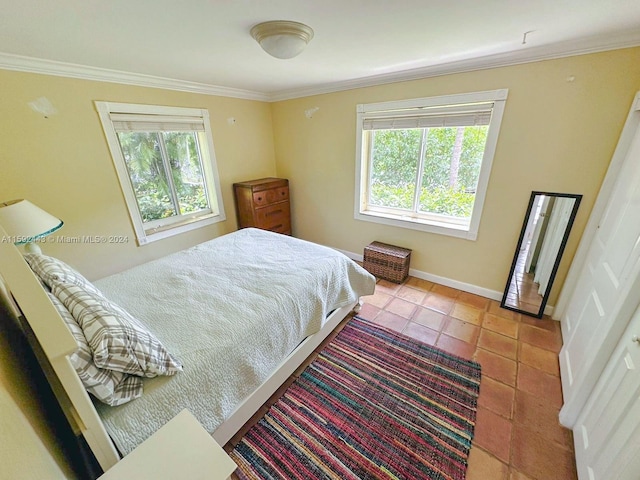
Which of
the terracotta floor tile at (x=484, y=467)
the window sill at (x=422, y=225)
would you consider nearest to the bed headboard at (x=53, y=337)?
the terracotta floor tile at (x=484, y=467)

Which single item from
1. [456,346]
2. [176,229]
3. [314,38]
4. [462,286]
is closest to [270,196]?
[176,229]

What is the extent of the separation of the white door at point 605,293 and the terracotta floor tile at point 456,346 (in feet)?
1.78

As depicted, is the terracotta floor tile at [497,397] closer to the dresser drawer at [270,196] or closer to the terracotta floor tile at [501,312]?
the terracotta floor tile at [501,312]

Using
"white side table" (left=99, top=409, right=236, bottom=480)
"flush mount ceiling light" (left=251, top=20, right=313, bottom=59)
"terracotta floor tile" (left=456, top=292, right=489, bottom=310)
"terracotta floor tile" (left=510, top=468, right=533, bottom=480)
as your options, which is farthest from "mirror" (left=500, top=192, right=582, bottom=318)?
"white side table" (left=99, top=409, right=236, bottom=480)

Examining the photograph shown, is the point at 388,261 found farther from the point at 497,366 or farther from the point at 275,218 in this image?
the point at 275,218

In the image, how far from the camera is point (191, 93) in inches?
107

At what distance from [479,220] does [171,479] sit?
2793 millimetres

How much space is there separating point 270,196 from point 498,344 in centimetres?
291

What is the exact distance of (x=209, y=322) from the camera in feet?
4.52

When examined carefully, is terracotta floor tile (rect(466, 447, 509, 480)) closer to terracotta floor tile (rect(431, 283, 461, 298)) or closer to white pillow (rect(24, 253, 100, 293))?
terracotta floor tile (rect(431, 283, 461, 298))

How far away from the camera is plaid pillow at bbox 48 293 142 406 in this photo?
2.81 feet

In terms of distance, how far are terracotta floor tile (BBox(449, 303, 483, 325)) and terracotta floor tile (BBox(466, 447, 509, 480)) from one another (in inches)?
45.2

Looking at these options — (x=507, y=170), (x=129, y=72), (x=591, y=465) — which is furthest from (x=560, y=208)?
(x=129, y=72)

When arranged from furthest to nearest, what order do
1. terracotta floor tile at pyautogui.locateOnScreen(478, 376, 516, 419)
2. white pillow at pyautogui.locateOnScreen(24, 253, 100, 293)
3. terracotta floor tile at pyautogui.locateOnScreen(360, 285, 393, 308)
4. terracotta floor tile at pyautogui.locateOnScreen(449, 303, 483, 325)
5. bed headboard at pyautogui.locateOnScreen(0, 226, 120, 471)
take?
terracotta floor tile at pyautogui.locateOnScreen(360, 285, 393, 308), terracotta floor tile at pyautogui.locateOnScreen(449, 303, 483, 325), terracotta floor tile at pyautogui.locateOnScreen(478, 376, 516, 419), white pillow at pyautogui.locateOnScreen(24, 253, 100, 293), bed headboard at pyautogui.locateOnScreen(0, 226, 120, 471)
